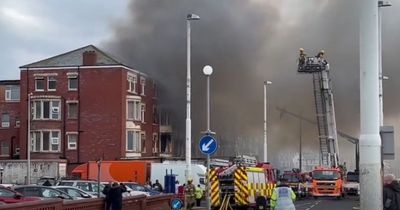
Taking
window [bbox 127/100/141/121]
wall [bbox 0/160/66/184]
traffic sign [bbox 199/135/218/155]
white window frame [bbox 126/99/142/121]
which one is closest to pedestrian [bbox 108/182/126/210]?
traffic sign [bbox 199/135/218/155]

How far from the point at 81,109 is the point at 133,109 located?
4.81 meters

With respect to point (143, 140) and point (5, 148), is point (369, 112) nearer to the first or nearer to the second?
point (143, 140)

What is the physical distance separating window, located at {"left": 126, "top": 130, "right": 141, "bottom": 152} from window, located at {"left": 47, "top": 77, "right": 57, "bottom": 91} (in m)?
8.07

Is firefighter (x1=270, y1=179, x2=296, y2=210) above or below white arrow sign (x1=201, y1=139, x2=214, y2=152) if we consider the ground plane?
below

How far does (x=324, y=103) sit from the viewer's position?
54.9 meters

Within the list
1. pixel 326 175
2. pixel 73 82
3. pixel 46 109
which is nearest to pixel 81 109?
pixel 73 82

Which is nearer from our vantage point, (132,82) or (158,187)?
(158,187)

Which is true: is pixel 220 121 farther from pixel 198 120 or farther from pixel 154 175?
pixel 154 175

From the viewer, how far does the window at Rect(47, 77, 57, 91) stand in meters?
67.1

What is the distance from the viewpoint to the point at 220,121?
67.7 meters

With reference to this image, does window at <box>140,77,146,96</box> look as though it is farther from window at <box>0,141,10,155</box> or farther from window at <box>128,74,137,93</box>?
window at <box>0,141,10,155</box>

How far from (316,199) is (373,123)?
40.5 metres

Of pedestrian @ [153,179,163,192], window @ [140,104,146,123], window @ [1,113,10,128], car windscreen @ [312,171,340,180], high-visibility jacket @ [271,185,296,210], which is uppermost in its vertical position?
window @ [140,104,146,123]

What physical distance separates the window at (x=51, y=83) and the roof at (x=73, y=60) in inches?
52.9
